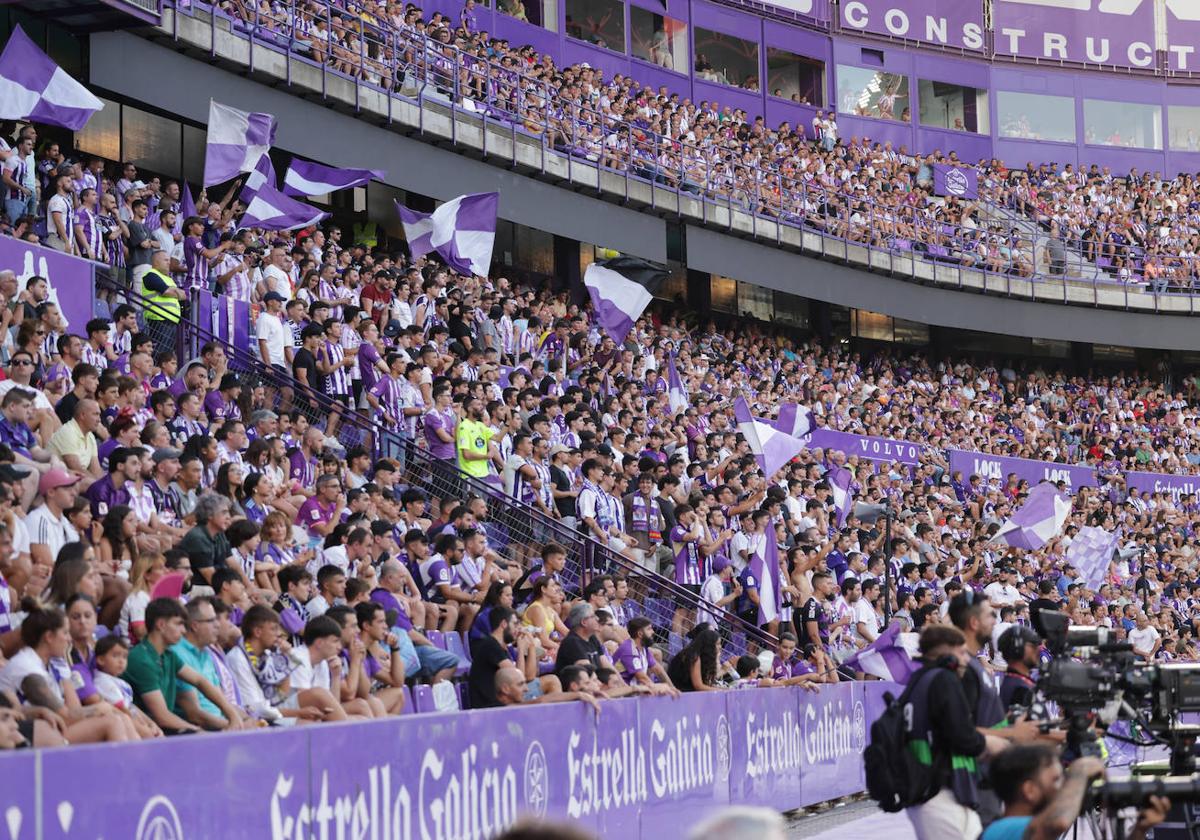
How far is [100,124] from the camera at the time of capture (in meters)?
22.6

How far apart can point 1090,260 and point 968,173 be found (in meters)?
3.70

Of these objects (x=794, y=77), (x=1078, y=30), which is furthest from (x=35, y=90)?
(x=1078, y=30)

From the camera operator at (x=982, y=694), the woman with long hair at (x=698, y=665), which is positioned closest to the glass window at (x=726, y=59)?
the woman with long hair at (x=698, y=665)

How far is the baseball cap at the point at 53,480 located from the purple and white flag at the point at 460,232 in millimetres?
11574

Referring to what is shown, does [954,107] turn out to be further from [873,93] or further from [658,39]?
[658,39]

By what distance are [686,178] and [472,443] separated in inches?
642

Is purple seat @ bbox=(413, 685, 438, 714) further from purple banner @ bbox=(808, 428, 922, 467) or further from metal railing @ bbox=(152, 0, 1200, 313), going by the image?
purple banner @ bbox=(808, 428, 922, 467)

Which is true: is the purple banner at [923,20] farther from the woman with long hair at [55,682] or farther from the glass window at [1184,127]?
the woman with long hair at [55,682]

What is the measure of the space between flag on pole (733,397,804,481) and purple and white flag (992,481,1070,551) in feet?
16.2

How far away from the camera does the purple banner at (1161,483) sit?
37312 millimetres

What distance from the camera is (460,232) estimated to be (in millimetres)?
22062

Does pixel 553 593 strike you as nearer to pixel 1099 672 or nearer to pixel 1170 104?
pixel 1099 672

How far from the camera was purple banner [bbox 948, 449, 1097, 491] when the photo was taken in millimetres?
33438

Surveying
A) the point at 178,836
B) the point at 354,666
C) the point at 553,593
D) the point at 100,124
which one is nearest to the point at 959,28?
the point at 100,124
